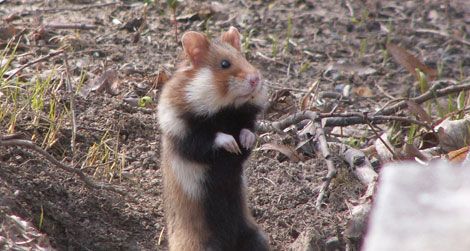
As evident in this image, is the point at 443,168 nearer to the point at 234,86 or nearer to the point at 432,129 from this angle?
the point at 234,86

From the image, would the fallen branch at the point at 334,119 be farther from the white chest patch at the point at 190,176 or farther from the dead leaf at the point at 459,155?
the white chest patch at the point at 190,176

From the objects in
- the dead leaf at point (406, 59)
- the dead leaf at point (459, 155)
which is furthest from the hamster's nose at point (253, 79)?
the dead leaf at point (406, 59)

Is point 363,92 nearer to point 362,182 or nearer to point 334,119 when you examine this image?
point 334,119

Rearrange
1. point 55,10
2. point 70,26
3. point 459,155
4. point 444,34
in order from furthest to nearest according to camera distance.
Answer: point 444,34 → point 55,10 → point 70,26 → point 459,155

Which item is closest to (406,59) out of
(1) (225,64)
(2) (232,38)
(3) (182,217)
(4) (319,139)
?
(4) (319,139)

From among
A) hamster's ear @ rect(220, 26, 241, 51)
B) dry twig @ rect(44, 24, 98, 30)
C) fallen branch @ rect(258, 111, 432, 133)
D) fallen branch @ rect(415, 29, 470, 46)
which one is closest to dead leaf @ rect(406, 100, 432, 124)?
fallen branch @ rect(258, 111, 432, 133)

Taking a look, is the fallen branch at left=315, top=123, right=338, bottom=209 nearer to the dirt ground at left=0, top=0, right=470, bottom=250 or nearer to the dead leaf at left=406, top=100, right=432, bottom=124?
the dirt ground at left=0, top=0, right=470, bottom=250

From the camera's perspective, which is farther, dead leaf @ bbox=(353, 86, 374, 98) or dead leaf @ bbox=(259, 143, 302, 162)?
dead leaf @ bbox=(353, 86, 374, 98)
